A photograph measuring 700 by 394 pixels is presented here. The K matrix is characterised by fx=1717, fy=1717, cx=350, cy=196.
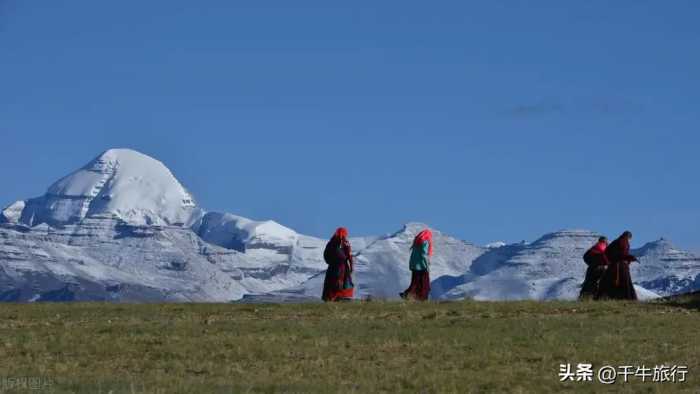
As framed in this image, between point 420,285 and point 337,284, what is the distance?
2796 millimetres

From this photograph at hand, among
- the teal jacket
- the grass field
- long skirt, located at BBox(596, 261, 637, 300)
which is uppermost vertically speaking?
the teal jacket

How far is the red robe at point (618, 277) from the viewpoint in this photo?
4909 cm

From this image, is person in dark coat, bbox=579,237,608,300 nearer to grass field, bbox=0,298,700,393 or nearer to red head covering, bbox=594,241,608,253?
red head covering, bbox=594,241,608,253

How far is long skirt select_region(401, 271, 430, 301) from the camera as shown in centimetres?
5047

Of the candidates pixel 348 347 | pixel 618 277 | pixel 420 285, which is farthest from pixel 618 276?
pixel 348 347

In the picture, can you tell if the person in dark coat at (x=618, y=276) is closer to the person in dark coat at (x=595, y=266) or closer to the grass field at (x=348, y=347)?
the person in dark coat at (x=595, y=266)

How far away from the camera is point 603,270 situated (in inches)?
1992

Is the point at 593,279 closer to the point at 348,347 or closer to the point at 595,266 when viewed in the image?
the point at 595,266

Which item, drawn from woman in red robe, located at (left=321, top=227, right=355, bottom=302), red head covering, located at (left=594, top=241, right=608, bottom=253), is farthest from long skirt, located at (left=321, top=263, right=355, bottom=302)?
red head covering, located at (left=594, top=241, right=608, bottom=253)

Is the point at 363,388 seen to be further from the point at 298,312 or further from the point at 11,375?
the point at 298,312

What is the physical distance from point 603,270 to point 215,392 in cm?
2548

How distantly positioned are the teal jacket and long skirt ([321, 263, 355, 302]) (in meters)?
2.19

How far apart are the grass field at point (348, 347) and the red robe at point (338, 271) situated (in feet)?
22.3

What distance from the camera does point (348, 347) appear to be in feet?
109
